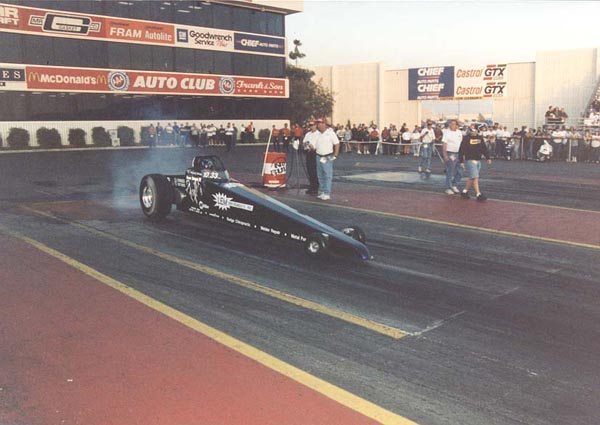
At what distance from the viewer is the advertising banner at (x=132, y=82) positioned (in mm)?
35188

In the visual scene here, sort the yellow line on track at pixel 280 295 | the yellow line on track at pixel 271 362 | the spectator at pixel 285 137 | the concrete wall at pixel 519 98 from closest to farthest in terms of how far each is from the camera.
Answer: the yellow line on track at pixel 271 362, the yellow line on track at pixel 280 295, the spectator at pixel 285 137, the concrete wall at pixel 519 98

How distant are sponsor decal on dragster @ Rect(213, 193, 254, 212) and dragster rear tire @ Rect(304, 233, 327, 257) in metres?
1.22

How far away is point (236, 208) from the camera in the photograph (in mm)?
8633

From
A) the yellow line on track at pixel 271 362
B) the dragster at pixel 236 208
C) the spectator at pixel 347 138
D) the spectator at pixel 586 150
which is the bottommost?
the yellow line on track at pixel 271 362

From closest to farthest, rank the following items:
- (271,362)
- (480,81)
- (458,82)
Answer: (271,362), (480,81), (458,82)

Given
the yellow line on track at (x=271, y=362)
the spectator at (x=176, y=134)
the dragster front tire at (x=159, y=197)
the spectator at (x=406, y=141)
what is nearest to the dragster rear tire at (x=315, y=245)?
the yellow line on track at (x=271, y=362)

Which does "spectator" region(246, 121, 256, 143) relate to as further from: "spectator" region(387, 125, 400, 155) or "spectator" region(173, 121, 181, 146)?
"spectator" region(387, 125, 400, 155)

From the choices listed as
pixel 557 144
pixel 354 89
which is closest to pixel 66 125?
pixel 354 89

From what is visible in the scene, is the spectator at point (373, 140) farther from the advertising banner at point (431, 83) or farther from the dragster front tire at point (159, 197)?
the dragster front tire at point (159, 197)

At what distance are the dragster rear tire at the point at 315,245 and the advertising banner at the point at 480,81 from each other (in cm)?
3604

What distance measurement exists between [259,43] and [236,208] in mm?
40639

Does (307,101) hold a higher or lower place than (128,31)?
lower

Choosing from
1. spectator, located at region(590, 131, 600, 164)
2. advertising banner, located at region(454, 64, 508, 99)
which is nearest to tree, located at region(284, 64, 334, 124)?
advertising banner, located at region(454, 64, 508, 99)

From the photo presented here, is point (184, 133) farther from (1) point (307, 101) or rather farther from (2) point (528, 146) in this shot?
(2) point (528, 146)
